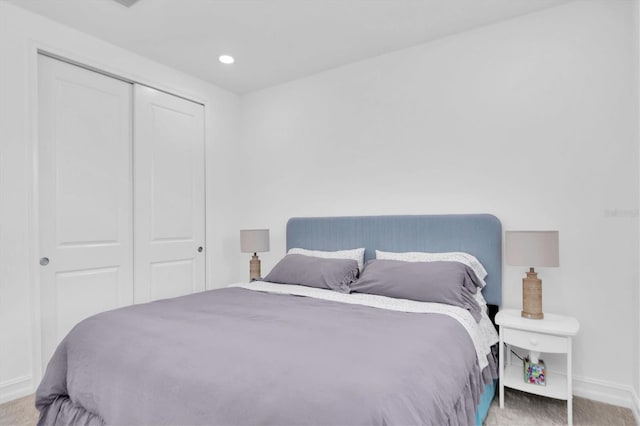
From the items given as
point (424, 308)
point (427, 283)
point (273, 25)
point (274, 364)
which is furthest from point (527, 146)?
point (274, 364)

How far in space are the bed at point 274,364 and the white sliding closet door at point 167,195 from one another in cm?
108

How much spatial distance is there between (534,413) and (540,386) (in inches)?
6.5

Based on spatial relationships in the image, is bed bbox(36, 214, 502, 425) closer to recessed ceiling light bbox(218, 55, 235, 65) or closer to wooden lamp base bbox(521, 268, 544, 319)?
wooden lamp base bbox(521, 268, 544, 319)

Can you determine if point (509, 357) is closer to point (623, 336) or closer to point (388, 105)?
point (623, 336)

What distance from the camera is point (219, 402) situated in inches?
46.0

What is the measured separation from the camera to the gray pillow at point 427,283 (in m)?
2.25

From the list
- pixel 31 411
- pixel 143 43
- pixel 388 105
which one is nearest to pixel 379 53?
pixel 388 105

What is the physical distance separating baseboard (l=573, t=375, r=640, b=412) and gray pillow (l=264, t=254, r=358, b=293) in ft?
5.28

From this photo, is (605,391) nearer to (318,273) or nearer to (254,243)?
(318,273)

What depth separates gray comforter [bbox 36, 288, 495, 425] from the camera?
1.12 meters

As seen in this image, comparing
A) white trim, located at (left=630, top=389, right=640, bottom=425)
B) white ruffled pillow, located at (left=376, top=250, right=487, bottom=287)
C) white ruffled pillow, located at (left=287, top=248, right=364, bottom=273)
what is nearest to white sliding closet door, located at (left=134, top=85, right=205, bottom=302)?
white ruffled pillow, located at (left=287, top=248, right=364, bottom=273)

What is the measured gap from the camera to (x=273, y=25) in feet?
8.90

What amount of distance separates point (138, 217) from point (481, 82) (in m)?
3.01

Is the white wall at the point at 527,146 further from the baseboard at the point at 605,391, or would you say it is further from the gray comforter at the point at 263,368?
the gray comforter at the point at 263,368
